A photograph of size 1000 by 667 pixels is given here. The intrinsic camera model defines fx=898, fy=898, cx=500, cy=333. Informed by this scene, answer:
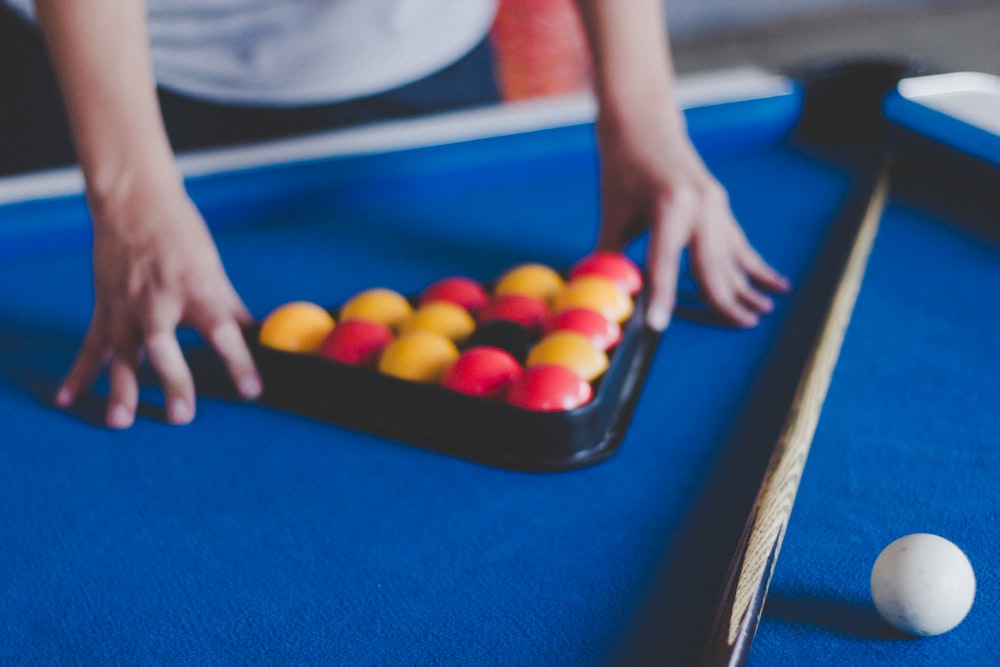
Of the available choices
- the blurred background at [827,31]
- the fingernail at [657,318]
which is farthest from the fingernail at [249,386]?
the blurred background at [827,31]

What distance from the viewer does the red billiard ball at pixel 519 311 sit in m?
1.16

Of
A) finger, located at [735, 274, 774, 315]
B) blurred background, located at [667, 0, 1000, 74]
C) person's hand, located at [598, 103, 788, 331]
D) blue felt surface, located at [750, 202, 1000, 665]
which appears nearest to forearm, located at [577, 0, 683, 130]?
person's hand, located at [598, 103, 788, 331]

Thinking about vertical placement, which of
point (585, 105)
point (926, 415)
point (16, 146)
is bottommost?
point (926, 415)

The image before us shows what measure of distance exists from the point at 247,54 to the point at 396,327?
0.70 m

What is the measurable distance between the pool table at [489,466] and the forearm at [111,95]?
241 millimetres

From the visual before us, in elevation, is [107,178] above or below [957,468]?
above

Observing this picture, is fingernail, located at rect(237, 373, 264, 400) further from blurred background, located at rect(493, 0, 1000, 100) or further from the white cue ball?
blurred background, located at rect(493, 0, 1000, 100)

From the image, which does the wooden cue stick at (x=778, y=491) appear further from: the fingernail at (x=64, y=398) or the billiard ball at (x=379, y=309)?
the fingernail at (x=64, y=398)

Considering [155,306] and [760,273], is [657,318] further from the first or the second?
[155,306]

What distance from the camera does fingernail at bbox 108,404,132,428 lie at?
107cm

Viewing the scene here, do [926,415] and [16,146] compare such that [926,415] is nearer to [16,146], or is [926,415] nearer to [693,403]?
[693,403]

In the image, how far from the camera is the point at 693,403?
3.50 feet

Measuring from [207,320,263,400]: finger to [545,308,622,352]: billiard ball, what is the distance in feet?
1.22

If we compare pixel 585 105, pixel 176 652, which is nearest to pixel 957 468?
pixel 176 652
